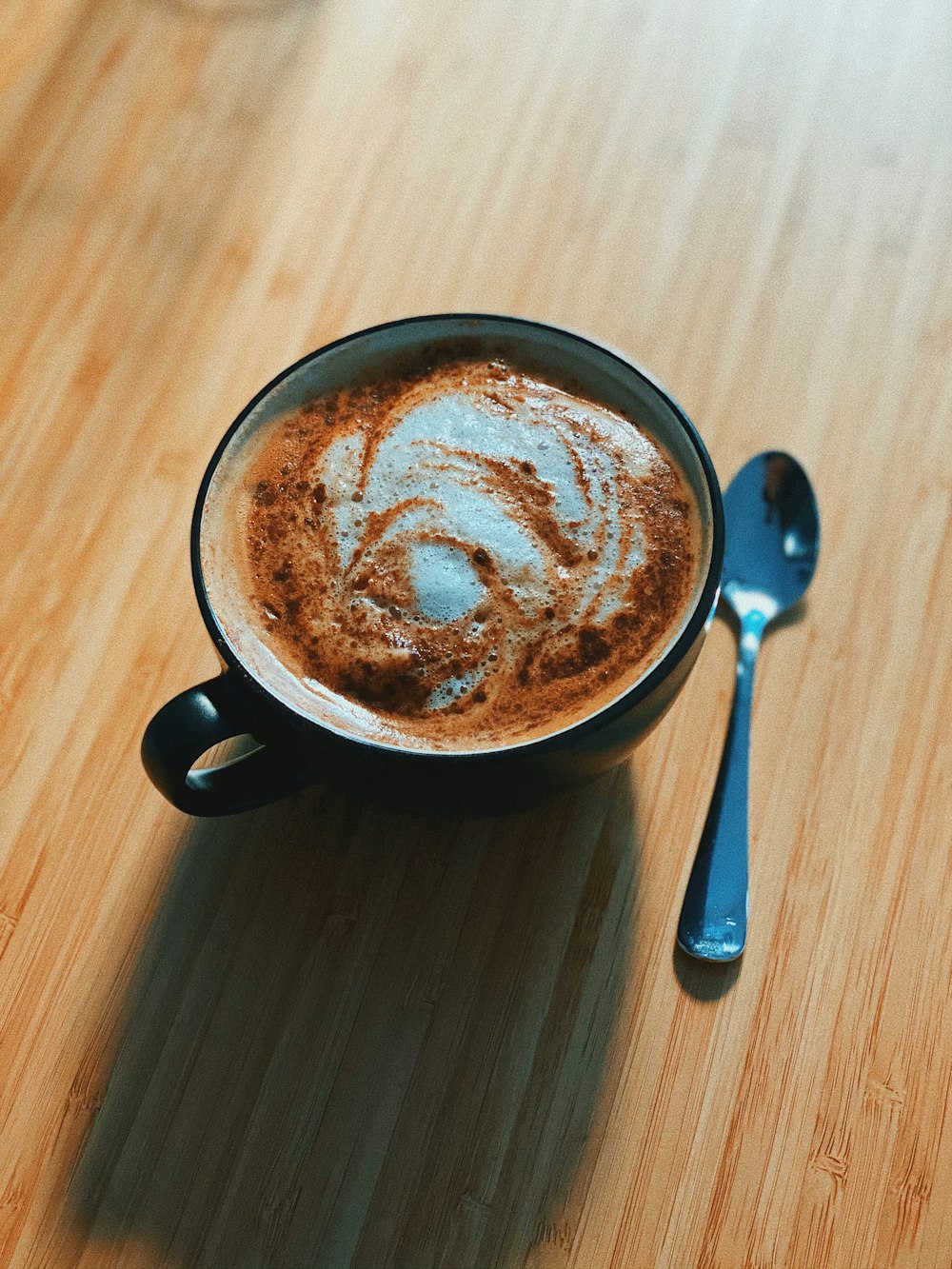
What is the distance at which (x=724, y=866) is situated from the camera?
0.80 m

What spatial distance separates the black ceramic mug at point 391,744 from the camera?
0.66 metres

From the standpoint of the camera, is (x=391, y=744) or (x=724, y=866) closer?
(x=391, y=744)

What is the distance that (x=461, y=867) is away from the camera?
31.8 inches

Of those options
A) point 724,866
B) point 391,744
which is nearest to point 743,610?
point 724,866

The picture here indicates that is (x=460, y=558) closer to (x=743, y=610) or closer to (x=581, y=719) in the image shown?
(x=581, y=719)

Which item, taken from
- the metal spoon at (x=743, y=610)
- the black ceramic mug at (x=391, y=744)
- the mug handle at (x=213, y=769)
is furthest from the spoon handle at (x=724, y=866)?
the mug handle at (x=213, y=769)

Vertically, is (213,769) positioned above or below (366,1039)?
above

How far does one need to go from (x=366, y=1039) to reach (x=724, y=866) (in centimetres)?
26

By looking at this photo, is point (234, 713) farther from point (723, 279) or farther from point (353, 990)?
point (723, 279)

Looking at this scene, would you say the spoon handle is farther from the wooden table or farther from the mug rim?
the mug rim

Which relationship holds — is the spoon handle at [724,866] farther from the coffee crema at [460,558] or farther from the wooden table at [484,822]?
the coffee crema at [460,558]

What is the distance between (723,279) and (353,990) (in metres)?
0.66

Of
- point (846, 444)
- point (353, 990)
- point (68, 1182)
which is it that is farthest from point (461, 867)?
point (846, 444)

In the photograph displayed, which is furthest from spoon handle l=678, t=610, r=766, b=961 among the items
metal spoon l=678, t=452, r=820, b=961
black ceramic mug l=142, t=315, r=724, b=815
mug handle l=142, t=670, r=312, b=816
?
mug handle l=142, t=670, r=312, b=816
